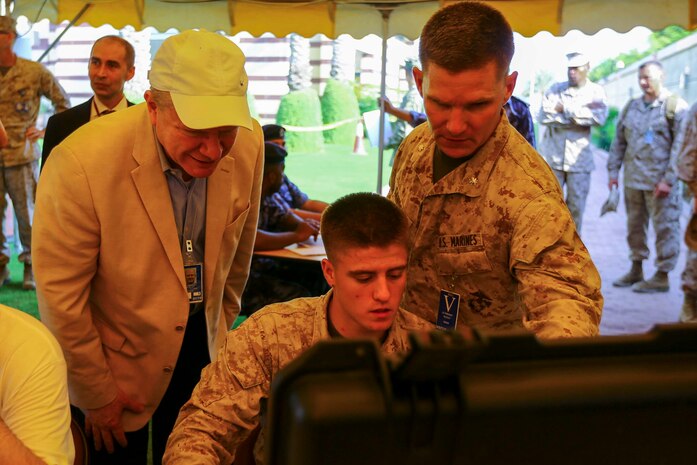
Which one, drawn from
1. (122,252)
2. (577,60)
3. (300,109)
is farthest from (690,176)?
(300,109)

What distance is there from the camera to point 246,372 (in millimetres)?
1755

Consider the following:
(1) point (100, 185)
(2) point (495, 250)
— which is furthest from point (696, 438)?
(1) point (100, 185)

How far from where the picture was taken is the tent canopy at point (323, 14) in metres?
5.48

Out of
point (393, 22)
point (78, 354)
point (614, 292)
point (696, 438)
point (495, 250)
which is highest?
point (393, 22)

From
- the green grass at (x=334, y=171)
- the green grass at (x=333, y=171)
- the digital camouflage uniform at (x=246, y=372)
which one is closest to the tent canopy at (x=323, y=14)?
the digital camouflage uniform at (x=246, y=372)

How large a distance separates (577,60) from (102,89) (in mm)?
5209

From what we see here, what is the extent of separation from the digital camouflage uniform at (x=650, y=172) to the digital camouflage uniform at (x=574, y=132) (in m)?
0.29

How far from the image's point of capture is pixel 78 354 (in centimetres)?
220

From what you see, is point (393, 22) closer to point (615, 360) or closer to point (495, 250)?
point (495, 250)

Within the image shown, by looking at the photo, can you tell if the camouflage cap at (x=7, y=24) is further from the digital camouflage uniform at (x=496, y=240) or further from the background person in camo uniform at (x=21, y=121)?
the digital camouflage uniform at (x=496, y=240)

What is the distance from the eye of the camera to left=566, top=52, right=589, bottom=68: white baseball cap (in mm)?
7973

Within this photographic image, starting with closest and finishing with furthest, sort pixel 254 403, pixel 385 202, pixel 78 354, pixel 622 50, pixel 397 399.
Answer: pixel 397 399, pixel 254 403, pixel 385 202, pixel 78 354, pixel 622 50

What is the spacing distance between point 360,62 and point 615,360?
42.9ft

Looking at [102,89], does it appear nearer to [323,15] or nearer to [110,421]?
[323,15]
